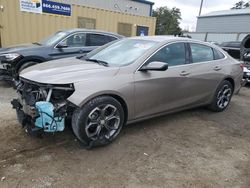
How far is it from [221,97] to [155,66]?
2404mm

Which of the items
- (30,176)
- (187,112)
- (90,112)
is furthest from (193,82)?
(30,176)

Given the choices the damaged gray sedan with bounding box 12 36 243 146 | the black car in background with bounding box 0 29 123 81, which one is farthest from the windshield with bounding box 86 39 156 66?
the black car in background with bounding box 0 29 123 81

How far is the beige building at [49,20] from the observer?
Answer: 9.52 metres

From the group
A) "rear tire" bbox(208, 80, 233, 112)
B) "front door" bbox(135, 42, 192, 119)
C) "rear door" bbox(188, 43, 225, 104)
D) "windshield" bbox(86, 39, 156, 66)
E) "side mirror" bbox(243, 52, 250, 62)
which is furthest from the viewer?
"side mirror" bbox(243, 52, 250, 62)

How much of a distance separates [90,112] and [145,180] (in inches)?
42.5

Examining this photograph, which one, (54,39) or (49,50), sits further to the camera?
(54,39)

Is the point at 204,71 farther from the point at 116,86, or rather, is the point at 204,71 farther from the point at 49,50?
the point at 49,50

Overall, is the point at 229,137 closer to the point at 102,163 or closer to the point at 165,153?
the point at 165,153

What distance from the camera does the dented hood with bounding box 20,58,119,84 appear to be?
3.15 metres

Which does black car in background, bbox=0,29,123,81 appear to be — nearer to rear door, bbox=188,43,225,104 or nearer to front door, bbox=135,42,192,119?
front door, bbox=135,42,192,119

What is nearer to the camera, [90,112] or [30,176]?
[30,176]

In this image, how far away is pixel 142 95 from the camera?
12.2 feet

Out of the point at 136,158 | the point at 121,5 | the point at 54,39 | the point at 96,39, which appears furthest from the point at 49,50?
the point at 121,5

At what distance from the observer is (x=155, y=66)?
360 centimetres
